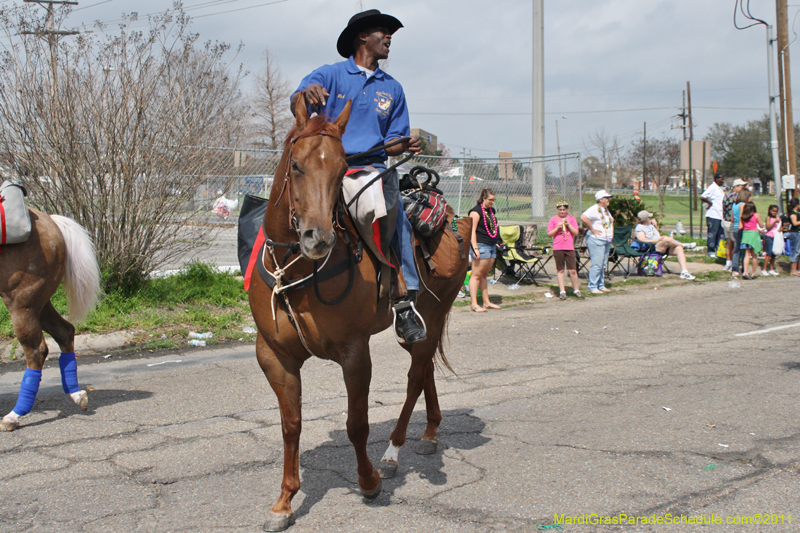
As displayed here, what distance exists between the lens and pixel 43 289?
5.45 m

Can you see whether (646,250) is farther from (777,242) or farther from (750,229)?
(777,242)

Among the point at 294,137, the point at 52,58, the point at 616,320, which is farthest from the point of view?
the point at 616,320

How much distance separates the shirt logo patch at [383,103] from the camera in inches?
163

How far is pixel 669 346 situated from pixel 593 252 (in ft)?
17.0

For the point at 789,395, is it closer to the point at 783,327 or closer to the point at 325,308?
the point at 783,327

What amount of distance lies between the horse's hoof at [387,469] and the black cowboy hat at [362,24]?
2.83 meters

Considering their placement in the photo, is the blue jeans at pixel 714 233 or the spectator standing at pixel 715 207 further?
the blue jeans at pixel 714 233

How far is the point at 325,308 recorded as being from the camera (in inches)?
137

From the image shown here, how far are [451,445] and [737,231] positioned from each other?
13.3 meters

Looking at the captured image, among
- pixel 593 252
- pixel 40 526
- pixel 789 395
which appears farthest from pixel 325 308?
pixel 593 252

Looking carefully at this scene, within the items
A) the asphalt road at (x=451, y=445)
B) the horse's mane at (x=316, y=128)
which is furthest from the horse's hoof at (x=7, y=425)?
the horse's mane at (x=316, y=128)

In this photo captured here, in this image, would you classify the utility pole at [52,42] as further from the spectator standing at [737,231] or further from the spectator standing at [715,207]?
the spectator standing at [715,207]

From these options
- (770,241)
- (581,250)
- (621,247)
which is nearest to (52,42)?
(581,250)

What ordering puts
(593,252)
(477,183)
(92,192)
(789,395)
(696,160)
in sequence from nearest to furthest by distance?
(789,395) < (92,192) < (593,252) < (477,183) < (696,160)
